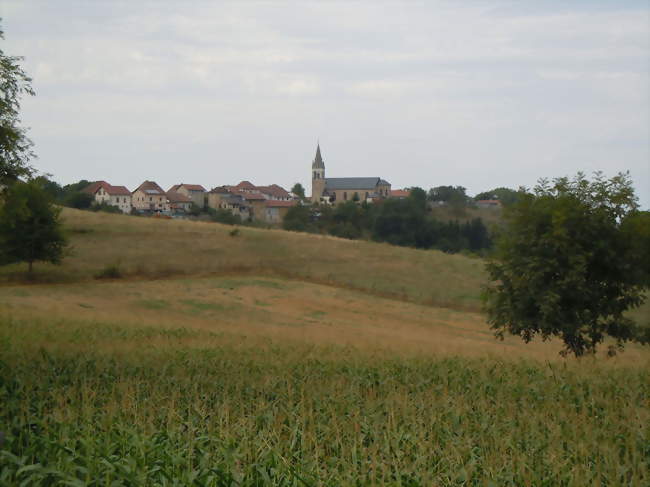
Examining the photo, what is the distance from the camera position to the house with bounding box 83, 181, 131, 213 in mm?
157087

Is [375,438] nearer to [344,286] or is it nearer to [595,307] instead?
[595,307]

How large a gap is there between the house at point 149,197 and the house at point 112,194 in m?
2.38

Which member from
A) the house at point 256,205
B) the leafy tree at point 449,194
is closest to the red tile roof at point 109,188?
the house at point 256,205

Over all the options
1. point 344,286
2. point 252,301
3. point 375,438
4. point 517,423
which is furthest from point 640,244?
point 344,286

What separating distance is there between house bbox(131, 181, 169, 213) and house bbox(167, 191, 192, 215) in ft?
4.66

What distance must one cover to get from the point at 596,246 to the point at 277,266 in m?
A: 40.9

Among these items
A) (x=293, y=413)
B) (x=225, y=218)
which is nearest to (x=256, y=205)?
(x=225, y=218)

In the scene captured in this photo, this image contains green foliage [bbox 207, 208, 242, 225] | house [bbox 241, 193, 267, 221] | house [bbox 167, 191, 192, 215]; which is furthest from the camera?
house [bbox 241, 193, 267, 221]

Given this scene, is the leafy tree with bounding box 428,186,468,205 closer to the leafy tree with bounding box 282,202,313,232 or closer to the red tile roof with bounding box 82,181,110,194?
the leafy tree with bounding box 282,202,313,232

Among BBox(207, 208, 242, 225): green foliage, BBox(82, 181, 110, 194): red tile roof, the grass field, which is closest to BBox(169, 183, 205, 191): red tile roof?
BBox(82, 181, 110, 194): red tile roof

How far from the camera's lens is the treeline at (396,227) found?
4695 inches

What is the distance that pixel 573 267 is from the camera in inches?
976

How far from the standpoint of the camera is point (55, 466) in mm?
7523

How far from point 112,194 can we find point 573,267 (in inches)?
5803
